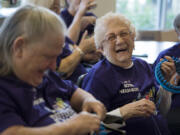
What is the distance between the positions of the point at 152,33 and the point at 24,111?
9.60 feet

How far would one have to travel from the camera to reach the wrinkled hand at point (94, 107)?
3.70 ft

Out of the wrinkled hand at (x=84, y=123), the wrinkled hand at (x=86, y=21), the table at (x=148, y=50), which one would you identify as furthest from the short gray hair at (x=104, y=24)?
the wrinkled hand at (x=86, y=21)

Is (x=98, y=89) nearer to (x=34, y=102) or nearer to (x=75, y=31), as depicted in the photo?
(x=34, y=102)

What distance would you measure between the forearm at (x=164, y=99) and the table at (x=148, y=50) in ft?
1.95

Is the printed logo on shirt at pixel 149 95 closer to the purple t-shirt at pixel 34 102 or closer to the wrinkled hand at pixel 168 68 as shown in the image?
the wrinkled hand at pixel 168 68

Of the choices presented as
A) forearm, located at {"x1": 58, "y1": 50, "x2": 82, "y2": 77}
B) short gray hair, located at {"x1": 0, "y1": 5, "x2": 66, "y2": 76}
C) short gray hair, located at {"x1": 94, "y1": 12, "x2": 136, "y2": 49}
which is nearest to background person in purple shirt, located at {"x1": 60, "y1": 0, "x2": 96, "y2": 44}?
forearm, located at {"x1": 58, "y1": 50, "x2": 82, "y2": 77}

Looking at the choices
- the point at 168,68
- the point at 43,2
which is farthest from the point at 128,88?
the point at 43,2

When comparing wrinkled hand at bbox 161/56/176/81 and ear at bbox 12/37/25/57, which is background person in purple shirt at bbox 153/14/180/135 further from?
ear at bbox 12/37/25/57

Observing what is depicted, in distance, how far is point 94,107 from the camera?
45.5 inches

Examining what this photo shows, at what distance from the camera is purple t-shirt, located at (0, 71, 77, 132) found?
882 millimetres

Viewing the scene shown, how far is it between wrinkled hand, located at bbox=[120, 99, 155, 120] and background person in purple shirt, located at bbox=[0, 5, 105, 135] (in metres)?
0.41

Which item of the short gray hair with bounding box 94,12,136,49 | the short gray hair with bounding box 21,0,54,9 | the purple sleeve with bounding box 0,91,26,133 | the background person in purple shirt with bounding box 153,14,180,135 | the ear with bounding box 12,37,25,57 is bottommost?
the background person in purple shirt with bounding box 153,14,180,135

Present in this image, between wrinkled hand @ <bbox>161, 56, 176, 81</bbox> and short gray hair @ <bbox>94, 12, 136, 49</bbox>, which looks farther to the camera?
short gray hair @ <bbox>94, 12, 136, 49</bbox>

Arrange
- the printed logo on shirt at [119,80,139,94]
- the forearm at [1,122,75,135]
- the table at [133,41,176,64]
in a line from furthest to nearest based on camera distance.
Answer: the table at [133,41,176,64], the printed logo on shirt at [119,80,139,94], the forearm at [1,122,75,135]
